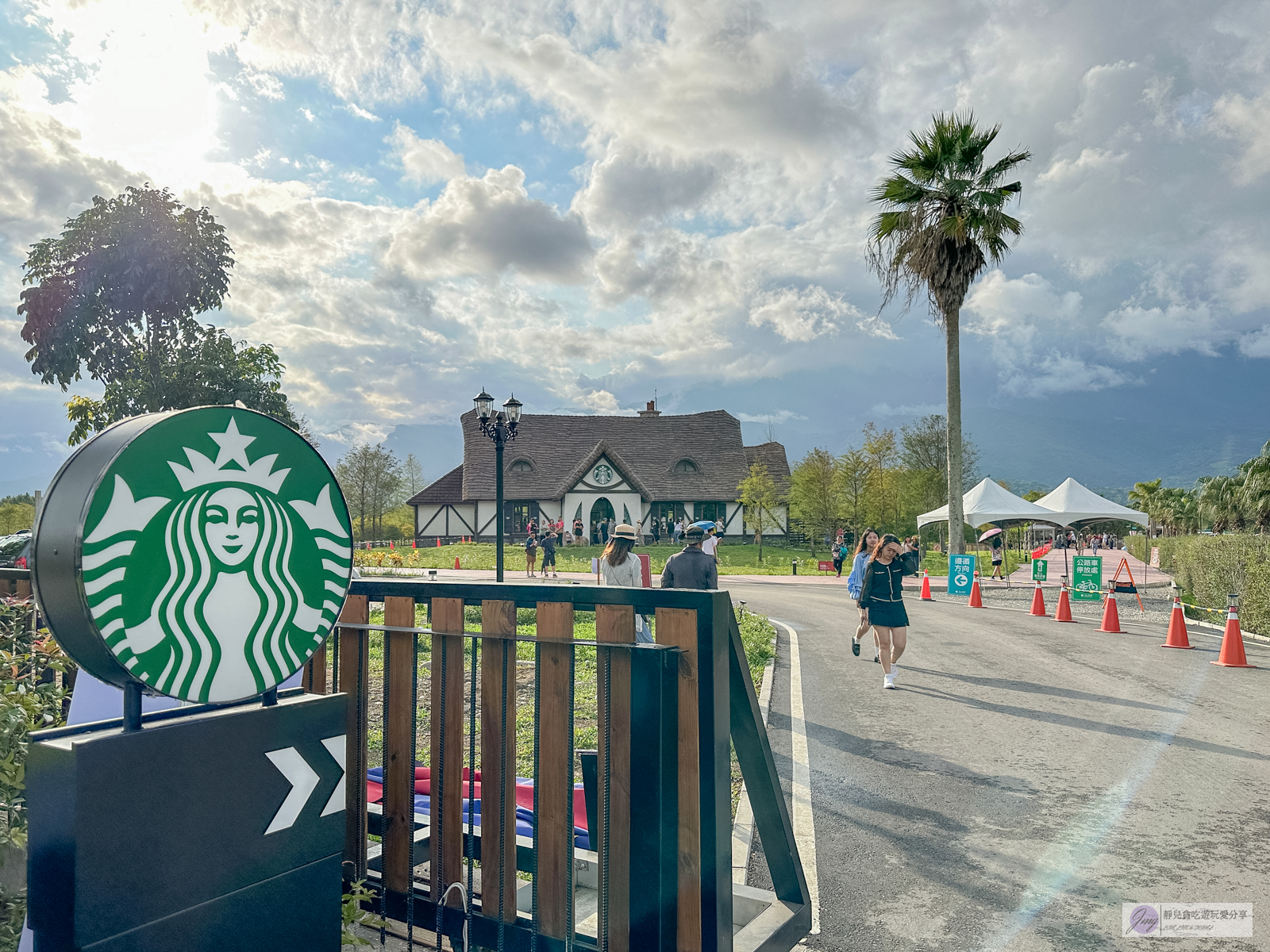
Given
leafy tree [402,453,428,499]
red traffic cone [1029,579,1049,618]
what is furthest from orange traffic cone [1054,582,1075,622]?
leafy tree [402,453,428,499]

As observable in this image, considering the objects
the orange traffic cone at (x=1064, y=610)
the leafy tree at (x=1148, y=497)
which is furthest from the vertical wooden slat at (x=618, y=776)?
the leafy tree at (x=1148, y=497)

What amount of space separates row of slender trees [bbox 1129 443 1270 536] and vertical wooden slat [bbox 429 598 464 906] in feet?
125

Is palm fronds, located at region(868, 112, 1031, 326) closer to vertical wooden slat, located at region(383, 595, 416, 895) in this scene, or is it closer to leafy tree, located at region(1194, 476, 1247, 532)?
vertical wooden slat, located at region(383, 595, 416, 895)

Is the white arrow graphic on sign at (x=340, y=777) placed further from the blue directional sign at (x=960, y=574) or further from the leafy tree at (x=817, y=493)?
the leafy tree at (x=817, y=493)

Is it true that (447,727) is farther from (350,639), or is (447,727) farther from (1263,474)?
(1263,474)

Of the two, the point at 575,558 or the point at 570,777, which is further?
the point at 575,558

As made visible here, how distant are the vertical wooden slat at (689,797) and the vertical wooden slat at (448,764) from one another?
2.63ft

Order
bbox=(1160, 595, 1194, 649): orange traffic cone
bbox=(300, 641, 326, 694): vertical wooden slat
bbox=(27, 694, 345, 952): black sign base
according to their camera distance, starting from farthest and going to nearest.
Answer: bbox=(1160, 595, 1194, 649): orange traffic cone < bbox=(300, 641, 326, 694): vertical wooden slat < bbox=(27, 694, 345, 952): black sign base

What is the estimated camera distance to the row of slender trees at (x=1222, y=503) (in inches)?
1976

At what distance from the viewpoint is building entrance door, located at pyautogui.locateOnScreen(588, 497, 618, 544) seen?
1993 inches

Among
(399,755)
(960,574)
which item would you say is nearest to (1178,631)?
(960,574)

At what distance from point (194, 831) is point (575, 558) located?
36591mm

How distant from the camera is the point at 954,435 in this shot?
23.2 m

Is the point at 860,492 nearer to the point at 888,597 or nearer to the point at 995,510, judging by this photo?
the point at 995,510
